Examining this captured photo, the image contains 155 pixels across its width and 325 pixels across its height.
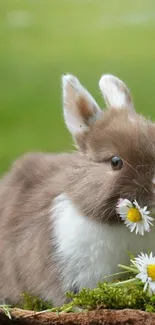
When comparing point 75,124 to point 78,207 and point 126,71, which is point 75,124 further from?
point 126,71

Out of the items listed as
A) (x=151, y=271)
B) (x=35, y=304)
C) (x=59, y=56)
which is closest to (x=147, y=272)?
(x=151, y=271)

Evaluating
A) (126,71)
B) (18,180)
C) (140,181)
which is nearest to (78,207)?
(140,181)

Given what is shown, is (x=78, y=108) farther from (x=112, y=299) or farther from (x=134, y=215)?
(x=112, y=299)

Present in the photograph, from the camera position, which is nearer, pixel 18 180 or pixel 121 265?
pixel 121 265

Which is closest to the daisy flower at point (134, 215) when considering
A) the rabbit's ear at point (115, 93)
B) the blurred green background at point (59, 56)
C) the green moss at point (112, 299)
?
the green moss at point (112, 299)

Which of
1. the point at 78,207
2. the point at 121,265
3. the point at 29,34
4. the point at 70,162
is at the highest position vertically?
the point at 29,34

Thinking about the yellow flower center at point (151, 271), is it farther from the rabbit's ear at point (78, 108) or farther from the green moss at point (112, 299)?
the rabbit's ear at point (78, 108)
